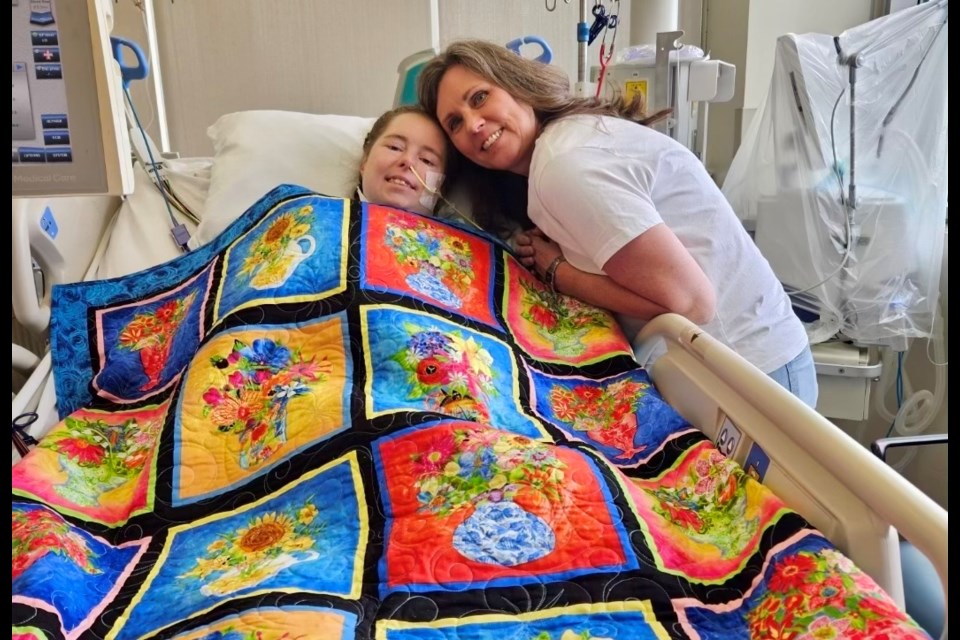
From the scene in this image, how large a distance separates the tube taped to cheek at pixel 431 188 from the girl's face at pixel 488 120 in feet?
0.36

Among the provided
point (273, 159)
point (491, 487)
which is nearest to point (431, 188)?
point (273, 159)

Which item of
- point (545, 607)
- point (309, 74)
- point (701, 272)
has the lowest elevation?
point (545, 607)

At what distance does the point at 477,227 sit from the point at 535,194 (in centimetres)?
30

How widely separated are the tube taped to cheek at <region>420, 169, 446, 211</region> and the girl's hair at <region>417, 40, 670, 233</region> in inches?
3.6

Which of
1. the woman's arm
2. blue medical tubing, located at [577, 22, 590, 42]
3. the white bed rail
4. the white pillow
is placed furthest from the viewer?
blue medical tubing, located at [577, 22, 590, 42]

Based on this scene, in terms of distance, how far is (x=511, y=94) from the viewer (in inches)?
56.2

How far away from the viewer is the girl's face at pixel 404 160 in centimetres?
152

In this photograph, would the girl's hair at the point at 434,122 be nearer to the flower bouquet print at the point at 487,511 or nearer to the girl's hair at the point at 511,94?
the girl's hair at the point at 511,94

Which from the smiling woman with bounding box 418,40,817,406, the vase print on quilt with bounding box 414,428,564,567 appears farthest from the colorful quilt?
the smiling woman with bounding box 418,40,817,406

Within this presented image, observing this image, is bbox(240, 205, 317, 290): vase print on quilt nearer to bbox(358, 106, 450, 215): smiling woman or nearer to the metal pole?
bbox(358, 106, 450, 215): smiling woman

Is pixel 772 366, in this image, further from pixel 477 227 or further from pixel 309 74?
pixel 309 74

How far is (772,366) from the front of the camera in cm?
134

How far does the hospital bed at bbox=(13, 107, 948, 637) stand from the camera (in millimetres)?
714

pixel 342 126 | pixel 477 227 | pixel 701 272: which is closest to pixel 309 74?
pixel 342 126
